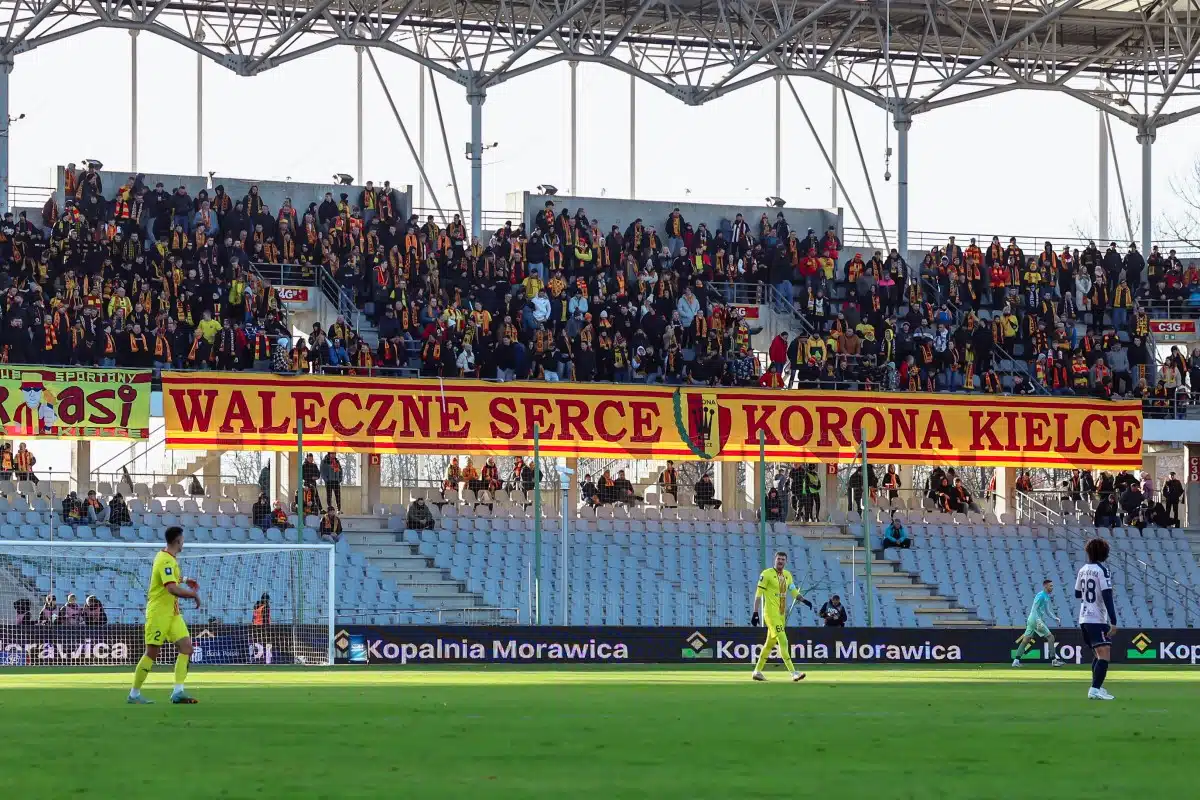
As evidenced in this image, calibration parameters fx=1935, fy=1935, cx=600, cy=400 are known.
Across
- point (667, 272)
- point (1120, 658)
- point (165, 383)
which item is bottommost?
point (1120, 658)

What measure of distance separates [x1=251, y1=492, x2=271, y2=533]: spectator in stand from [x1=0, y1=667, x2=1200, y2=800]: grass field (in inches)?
532

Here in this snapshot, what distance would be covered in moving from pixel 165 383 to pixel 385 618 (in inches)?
241

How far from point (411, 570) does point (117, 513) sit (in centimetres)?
547

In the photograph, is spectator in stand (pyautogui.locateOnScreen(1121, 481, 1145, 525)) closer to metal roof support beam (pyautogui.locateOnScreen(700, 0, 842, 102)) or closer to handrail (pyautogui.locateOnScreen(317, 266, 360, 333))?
metal roof support beam (pyautogui.locateOnScreen(700, 0, 842, 102))

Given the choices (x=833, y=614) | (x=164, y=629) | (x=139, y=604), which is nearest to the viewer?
(x=164, y=629)

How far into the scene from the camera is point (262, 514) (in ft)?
113

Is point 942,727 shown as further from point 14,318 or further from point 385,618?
point 14,318

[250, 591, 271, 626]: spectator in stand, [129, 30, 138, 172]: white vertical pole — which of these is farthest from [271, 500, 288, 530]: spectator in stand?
[129, 30, 138, 172]: white vertical pole

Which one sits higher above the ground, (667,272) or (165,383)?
(667,272)

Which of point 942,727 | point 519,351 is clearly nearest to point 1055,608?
point 519,351

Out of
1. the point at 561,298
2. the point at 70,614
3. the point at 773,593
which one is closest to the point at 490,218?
the point at 561,298

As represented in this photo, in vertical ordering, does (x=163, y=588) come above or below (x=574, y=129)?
below

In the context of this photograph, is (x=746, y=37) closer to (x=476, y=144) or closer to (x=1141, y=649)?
(x=476, y=144)

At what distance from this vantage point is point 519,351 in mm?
38938
